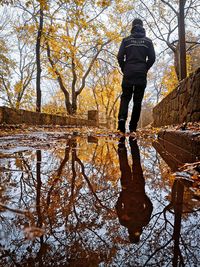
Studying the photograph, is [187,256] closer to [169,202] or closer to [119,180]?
[169,202]

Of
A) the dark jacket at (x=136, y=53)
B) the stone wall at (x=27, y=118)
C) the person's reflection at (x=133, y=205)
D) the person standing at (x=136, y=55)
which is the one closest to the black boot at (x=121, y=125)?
the person standing at (x=136, y=55)

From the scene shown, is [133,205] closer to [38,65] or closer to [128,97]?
[128,97]

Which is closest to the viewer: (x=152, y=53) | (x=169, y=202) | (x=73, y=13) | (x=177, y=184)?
(x=169, y=202)

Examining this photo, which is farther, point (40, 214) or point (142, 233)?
point (40, 214)

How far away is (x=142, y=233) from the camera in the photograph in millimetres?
771

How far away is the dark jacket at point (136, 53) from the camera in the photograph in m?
5.09

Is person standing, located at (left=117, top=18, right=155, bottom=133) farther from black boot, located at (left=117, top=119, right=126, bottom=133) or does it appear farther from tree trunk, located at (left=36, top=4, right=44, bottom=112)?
tree trunk, located at (left=36, top=4, right=44, bottom=112)

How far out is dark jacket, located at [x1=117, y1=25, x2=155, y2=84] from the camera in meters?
5.09

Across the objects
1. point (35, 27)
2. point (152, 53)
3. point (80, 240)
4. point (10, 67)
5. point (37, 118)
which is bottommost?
point (80, 240)

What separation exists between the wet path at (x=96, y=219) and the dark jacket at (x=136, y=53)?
3.94 m

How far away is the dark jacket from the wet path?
394 centimetres

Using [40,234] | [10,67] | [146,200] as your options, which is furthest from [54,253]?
[10,67]

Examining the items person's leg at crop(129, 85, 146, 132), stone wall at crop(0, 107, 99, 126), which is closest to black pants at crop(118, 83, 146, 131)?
person's leg at crop(129, 85, 146, 132)

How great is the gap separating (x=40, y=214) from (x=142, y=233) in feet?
1.21
